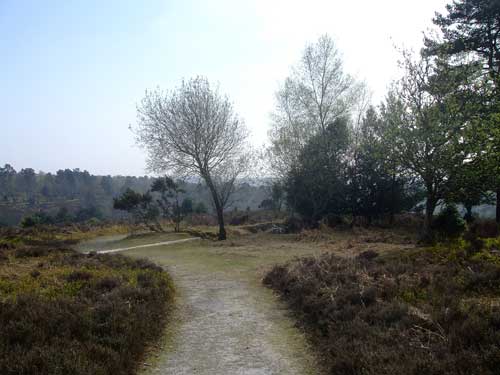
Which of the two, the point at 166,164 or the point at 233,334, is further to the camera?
the point at 166,164

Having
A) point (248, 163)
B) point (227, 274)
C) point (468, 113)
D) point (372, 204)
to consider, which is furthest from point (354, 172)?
point (227, 274)

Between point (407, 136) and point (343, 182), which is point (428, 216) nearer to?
point (407, 136)

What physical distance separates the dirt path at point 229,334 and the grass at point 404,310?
0.45 meters

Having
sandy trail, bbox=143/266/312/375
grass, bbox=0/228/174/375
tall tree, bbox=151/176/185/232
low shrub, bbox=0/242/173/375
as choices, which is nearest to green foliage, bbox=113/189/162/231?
tall tree, bbox=151/176/185/232

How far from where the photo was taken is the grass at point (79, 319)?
4.38 metres

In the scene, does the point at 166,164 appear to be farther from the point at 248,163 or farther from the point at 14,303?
the point at 14,303

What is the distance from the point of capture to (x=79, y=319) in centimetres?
559

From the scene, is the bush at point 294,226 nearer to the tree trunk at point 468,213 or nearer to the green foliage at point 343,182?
the green foliage at point 343,182

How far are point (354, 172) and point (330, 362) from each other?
24634 mm

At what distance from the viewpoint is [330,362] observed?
484 cm

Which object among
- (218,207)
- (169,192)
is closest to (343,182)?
(218,207)

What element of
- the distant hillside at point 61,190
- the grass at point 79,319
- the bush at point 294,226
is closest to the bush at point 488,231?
the grass at point 79,319

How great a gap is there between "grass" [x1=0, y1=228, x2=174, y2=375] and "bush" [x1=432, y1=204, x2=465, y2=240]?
11284 millimetres

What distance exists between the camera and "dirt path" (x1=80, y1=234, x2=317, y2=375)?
493 centimetres
